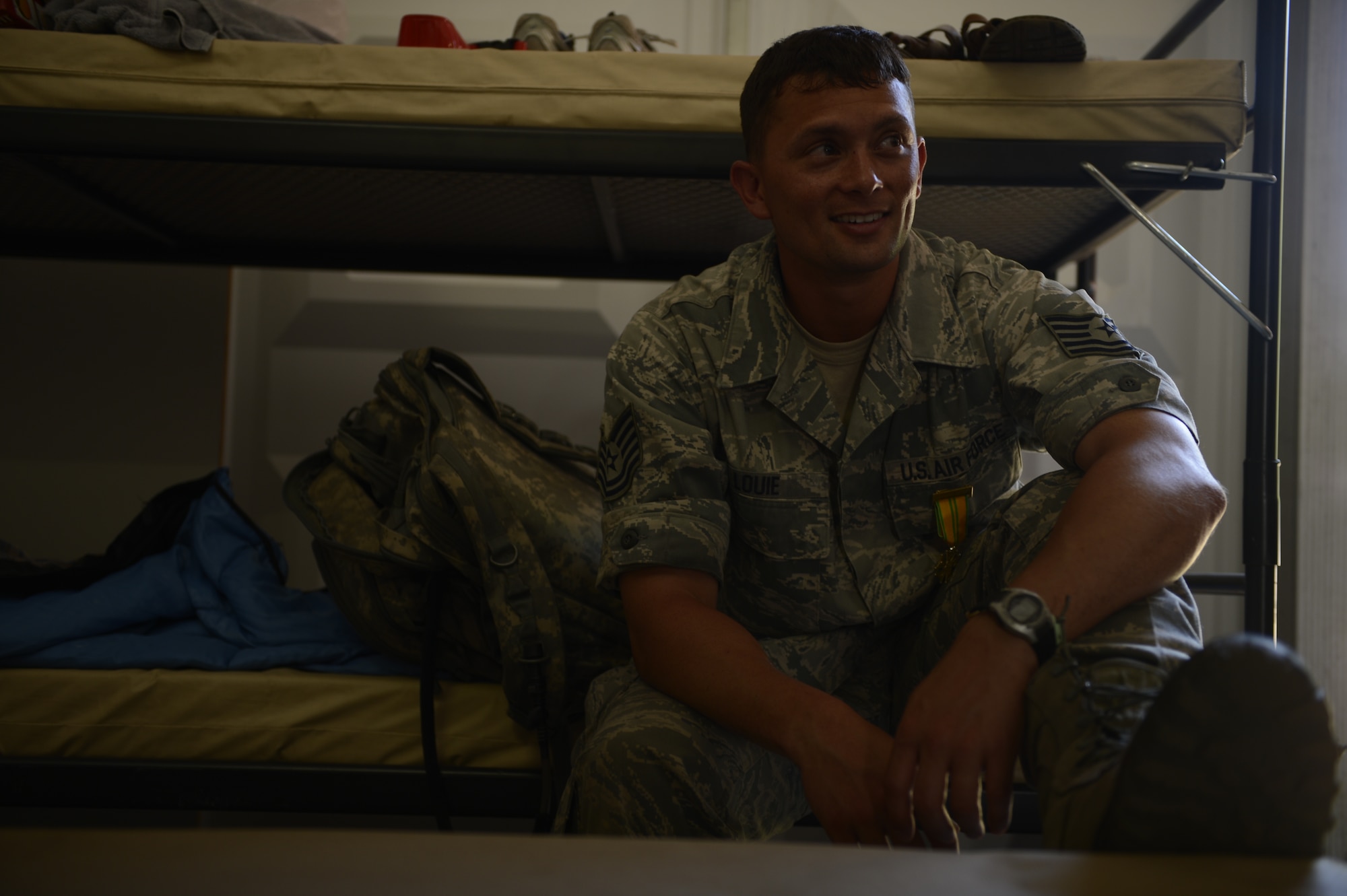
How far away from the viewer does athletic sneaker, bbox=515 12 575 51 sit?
1.33 m

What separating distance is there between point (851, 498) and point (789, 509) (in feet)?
0.27

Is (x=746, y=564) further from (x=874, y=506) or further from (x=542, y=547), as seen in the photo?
(x=542, y=547)

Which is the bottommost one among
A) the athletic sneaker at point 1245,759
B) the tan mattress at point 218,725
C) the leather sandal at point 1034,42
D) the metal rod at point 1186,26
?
the tan mattress at point 218,725

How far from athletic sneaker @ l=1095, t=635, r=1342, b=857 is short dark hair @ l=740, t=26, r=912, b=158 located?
74cm

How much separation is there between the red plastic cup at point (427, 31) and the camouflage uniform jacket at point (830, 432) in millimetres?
681

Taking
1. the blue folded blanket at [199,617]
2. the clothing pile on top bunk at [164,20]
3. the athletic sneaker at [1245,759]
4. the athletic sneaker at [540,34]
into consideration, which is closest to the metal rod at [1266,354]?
the athletic sneaker at [1245,759]

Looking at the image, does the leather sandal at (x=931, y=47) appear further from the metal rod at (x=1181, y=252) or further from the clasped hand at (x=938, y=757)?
the clasped hand at (x=938, y=757)

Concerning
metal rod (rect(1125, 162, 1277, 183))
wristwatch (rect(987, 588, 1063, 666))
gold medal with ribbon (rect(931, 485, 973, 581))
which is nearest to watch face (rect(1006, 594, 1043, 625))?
wristwatch (rect(987, 588, 1063, 666))

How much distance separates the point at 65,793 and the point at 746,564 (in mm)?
984

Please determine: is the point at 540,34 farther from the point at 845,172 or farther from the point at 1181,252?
the point at 1181,252

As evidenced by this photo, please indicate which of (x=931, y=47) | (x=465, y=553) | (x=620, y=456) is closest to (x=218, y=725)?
(x=465, y=553)

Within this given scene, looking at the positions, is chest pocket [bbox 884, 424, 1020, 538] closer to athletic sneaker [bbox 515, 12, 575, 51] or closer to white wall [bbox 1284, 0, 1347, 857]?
athletic sneaker [bbox 515, 12, 575, 51]

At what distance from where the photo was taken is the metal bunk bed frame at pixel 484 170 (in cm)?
113

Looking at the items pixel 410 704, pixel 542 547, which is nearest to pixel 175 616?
pixel 410 704
